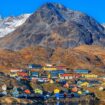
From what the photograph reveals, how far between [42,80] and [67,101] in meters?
25.5

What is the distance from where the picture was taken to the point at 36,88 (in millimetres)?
179625

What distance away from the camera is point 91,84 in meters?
196

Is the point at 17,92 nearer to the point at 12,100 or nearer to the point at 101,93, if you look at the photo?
the point at 12,100

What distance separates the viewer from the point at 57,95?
6777 inches

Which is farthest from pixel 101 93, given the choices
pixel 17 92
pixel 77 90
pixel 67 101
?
pixel 17 92

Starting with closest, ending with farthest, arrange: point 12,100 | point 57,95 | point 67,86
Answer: point 12,100
point 57,95
point 67,86

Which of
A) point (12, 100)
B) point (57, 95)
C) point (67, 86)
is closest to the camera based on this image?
point (12, 100)

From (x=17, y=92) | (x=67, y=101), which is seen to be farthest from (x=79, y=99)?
(x=17, y=92)

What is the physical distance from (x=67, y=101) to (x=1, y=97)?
20.3 metres

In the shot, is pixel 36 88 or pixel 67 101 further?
pixel 36 88

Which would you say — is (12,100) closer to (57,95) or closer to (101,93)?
(57,95)

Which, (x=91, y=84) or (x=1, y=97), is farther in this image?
(x=91, y=84)

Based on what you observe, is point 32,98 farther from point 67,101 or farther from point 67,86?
point 67,86

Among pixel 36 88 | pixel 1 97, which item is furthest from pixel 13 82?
pixel 1 97
